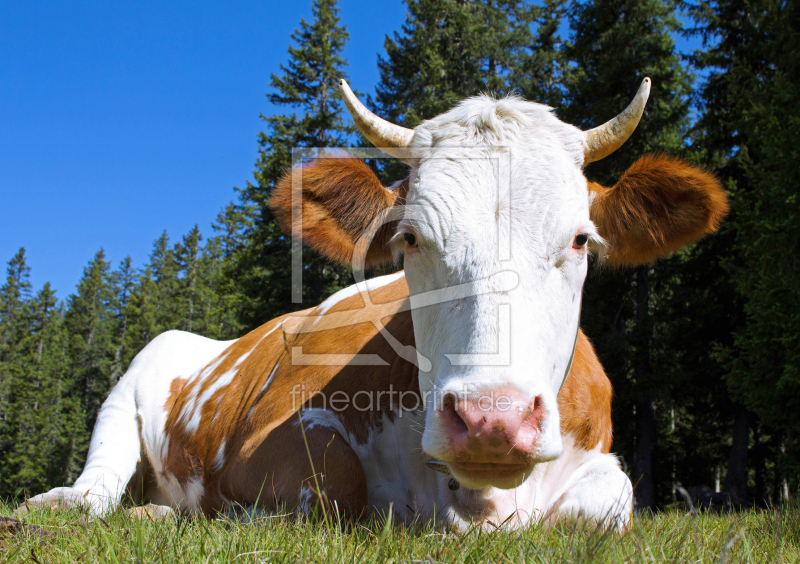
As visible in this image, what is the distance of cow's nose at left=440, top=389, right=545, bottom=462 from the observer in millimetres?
→ 1723

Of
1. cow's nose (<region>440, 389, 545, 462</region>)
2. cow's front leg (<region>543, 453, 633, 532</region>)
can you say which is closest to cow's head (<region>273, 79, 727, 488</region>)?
cow's nose (<region>440, 389, 545, 462</region>)

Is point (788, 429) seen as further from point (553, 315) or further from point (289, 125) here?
point (289, 125)

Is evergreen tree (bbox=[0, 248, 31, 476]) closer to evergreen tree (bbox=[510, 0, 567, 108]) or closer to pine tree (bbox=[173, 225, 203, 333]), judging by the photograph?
pine tree (bbox=[173, 225, 203, 333])

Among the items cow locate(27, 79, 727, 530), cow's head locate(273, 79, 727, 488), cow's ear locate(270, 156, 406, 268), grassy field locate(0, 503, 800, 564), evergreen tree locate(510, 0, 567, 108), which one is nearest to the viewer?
grassy field locate(0, 503, 800, 564)

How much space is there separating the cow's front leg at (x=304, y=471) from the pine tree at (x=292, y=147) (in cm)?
1774

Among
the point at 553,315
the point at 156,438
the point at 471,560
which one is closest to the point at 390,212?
the point at 553,315

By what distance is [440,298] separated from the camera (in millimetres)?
2369

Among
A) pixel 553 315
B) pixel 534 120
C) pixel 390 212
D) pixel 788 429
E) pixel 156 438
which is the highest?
pixel 534 120

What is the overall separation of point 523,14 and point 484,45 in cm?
581

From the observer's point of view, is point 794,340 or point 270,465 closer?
point 270,465

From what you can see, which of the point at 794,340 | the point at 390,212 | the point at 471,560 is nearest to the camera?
the point at 471,560

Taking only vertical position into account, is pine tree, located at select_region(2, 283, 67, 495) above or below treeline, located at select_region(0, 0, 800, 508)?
below

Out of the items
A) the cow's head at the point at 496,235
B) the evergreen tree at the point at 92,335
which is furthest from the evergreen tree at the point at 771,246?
the evergreen tree at the point at 92,335

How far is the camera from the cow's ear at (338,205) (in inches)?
118
